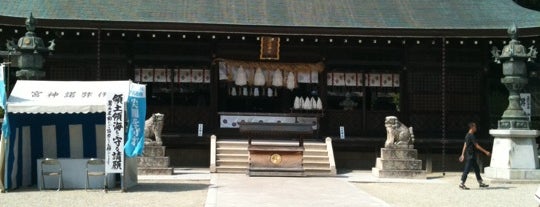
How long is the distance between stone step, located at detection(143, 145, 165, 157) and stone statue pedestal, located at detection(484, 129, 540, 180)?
9.44 metres

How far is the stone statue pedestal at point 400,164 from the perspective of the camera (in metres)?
17.0

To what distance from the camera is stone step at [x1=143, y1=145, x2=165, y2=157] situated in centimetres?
1638

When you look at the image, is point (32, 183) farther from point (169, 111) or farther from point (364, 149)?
point (364, 149)

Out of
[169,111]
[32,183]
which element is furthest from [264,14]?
[32,183]

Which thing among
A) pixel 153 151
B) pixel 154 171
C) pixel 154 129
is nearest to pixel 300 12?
pixel 154 129

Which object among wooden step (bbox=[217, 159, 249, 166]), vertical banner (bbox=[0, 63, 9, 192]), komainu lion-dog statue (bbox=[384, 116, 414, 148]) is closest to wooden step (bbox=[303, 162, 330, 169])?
wooden step (bbox=[217, 159, 249, 166])

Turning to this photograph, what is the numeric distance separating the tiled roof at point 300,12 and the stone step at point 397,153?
4.08 metres

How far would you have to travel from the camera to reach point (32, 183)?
14031 mm

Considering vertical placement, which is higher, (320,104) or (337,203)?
(320,104)

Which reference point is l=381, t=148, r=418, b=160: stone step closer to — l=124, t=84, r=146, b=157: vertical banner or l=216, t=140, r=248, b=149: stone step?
l=216, t=140, r=248, b=149: stone step

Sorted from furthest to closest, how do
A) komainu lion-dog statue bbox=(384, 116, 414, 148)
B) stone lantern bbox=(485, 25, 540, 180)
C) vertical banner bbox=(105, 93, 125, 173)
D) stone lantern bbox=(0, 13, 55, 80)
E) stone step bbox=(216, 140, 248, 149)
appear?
1. stone step bbox=(216, 140, 248, 149)
2. komainu lion-dog statue bbox=(384, 116, 414, 148)
3. stone lantern bbox=(485, 25, 540, 180)
4. stone lantern bbox=(0, 13, 55, 80)
5. vertical banner bbox=(105, 93, 125, 173)

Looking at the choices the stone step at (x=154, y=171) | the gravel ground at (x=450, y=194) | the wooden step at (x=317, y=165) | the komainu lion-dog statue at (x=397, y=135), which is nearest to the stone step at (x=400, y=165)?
the komainu lion-dog statue at (x=397, y=135)

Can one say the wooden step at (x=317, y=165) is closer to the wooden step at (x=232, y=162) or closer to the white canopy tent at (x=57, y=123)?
the wooden step at (x=232, y=162)

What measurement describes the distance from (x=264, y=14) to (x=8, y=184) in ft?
34.0
